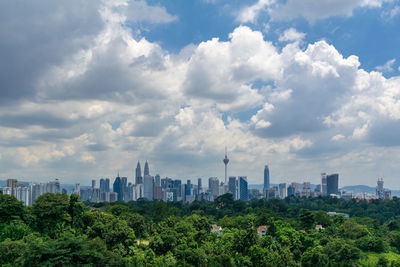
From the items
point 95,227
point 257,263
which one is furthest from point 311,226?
point 95,227

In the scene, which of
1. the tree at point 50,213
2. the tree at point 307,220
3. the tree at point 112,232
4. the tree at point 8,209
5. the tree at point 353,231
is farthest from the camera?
the tree at point 307,220

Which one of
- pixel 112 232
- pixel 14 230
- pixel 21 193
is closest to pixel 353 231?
pixel 112 232

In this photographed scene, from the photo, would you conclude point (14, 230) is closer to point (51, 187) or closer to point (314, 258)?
point (314, 258)

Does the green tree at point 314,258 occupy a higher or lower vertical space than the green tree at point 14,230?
lower

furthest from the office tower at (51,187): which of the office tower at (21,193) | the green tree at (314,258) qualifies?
the green tree at (314,258)

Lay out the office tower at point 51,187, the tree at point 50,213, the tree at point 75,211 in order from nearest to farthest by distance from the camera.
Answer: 1. the tree at point 50,213
2. the tree at point 75,211
3. the office tower at point 51,187

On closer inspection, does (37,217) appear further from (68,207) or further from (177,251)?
(177,251)

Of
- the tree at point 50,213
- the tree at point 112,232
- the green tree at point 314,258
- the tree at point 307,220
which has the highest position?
the tree at point 50,213

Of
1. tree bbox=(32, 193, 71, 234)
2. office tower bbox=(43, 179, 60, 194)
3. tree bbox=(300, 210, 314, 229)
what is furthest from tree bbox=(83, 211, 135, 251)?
office tower bbox=(43, 179, 60, 194)

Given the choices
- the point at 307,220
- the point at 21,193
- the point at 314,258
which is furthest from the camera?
the point at 21,193

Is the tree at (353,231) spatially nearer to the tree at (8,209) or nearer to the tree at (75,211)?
the tree at (75,211)
